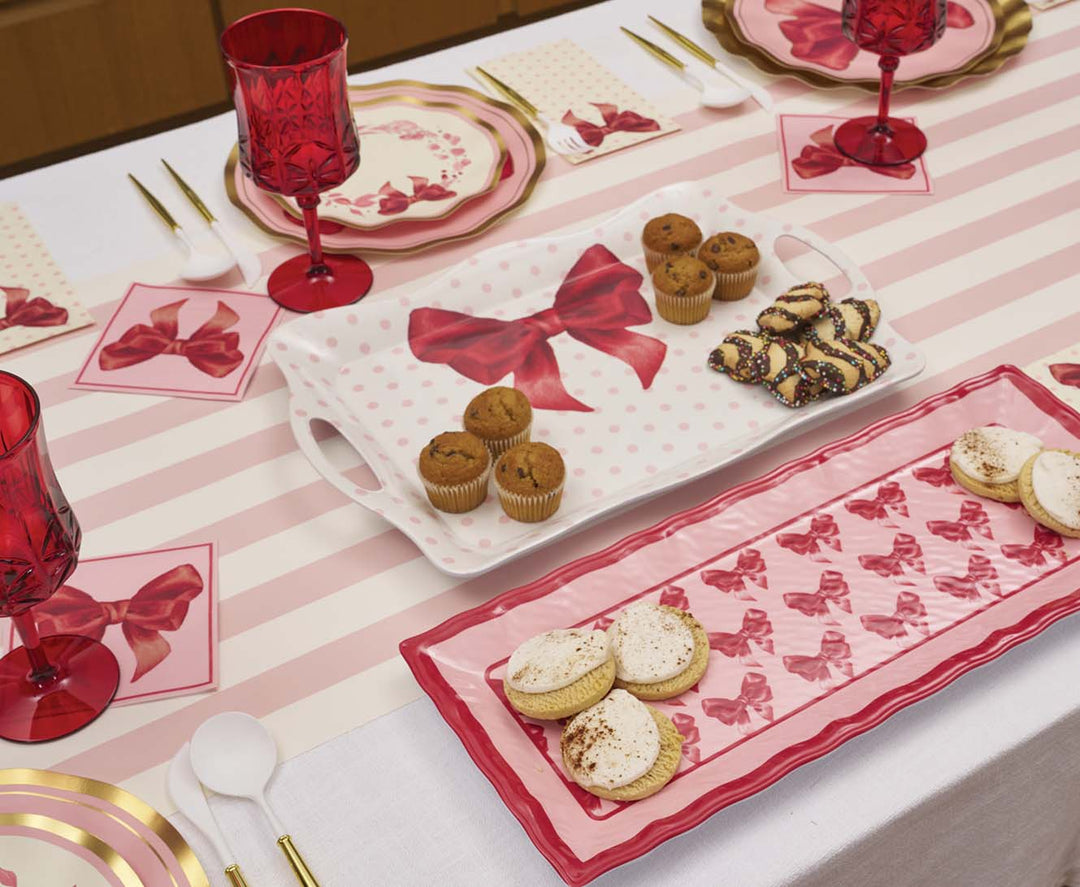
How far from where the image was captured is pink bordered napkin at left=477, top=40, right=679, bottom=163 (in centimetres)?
162

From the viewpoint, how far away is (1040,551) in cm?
106

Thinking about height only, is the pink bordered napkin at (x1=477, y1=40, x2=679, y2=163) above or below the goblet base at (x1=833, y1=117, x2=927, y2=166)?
above

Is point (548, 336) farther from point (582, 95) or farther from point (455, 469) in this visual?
point (582, 95)

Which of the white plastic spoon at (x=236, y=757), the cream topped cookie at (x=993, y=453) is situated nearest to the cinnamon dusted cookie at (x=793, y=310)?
the cream topped cookie at (x=993, y=453)

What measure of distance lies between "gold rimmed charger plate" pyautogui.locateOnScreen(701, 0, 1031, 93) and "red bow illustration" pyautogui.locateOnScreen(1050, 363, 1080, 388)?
1.97 ft

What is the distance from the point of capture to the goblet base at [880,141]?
157cm

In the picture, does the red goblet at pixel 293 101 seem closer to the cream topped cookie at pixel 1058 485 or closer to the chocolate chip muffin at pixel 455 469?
the chocolate chip muffin at pixel 455 469

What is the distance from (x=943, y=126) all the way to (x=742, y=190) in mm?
330

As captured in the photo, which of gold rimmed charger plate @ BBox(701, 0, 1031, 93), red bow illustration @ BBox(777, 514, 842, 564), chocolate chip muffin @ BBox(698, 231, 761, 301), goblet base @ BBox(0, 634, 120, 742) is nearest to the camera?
goblet base @ BBox(0, 634, 120, 742)

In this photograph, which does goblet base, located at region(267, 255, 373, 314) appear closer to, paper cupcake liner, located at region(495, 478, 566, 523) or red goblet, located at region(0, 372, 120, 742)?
paper cupcake liner, located at region(495, 478, 566, 523)

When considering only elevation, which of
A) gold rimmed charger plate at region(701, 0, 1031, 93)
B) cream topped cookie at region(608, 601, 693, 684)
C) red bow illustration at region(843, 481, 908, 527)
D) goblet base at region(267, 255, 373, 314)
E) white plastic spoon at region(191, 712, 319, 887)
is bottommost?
white plastic spoon at region(191, 712, 319, 887)

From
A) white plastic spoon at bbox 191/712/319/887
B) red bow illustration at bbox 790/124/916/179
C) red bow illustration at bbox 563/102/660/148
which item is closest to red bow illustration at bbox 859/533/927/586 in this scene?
white plastic spoon at bbox 191/712/319/887

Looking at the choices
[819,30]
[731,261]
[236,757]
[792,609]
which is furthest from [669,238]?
[236,757]

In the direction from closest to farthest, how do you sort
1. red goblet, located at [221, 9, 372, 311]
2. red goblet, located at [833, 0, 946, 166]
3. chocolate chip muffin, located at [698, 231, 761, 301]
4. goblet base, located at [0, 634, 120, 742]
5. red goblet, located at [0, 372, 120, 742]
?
red goblet, located at [0, 372, 120, 742] < goblet base, located at [0, 634, 120, 742] < red goblet, located at [221, 9, 372, 311] < chocolate chip muffin, located at [698, 231, 761, 301] < red goblet, located at [833, 0, 946, 166]
